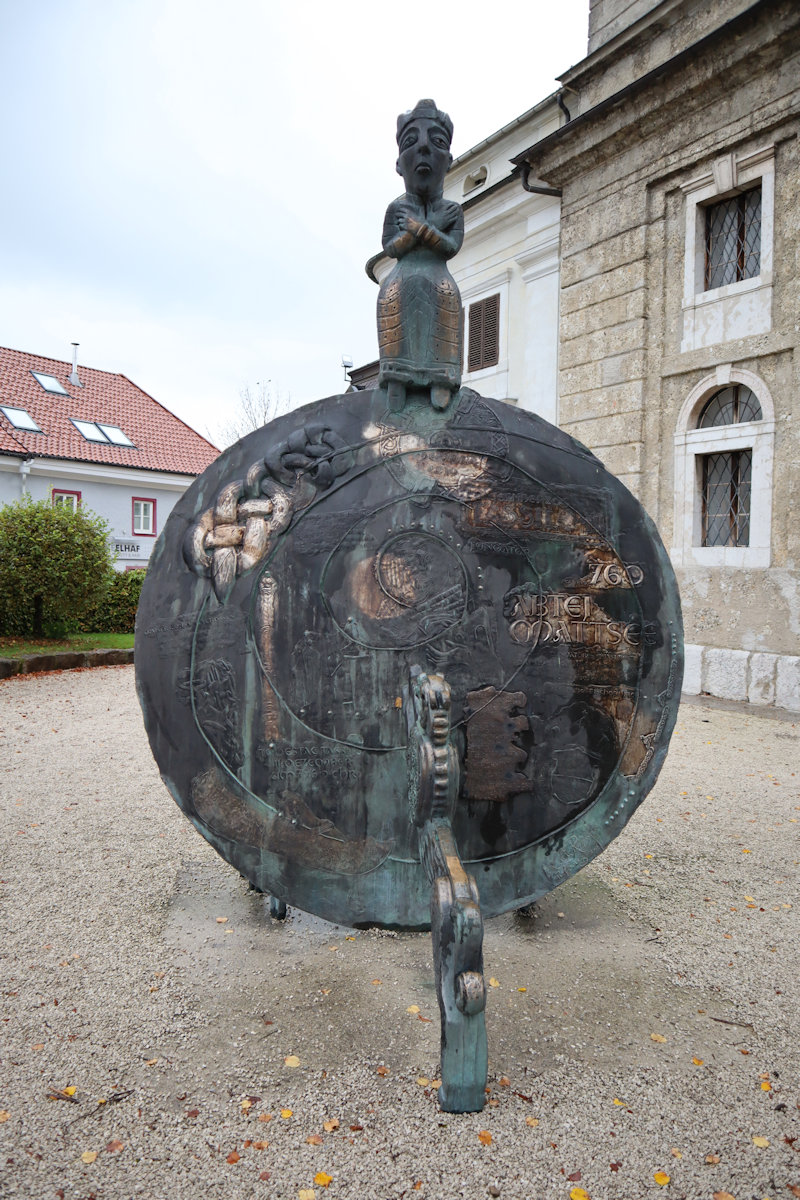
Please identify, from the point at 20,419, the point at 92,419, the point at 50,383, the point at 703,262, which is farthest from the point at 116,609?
the point at 703,262

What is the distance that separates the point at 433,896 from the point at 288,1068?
0.95 metres

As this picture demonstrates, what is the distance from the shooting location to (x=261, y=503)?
3.12 meters

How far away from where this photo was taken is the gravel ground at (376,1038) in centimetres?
220

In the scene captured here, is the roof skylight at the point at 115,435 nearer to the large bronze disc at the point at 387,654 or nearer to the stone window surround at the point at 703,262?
the stone window surround at the point at 703,262

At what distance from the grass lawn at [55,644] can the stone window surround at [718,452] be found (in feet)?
32.2

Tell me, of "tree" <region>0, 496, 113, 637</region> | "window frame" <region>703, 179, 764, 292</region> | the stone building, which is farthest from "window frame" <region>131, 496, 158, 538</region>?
"window frame" <region>703, 179, 764, 292</region>

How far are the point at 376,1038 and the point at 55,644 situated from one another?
12426 mm

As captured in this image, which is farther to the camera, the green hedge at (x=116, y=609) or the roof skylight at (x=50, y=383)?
the roof skylight at (x=50, y=383)

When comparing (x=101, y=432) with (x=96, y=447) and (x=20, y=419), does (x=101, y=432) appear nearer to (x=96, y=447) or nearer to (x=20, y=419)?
(x=96, y=447)

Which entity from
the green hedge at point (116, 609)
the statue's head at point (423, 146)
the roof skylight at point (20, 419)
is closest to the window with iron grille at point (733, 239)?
the statue's head at point (423, 146)

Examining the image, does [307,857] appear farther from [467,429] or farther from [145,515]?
[145,515]

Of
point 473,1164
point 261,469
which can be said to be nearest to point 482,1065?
point 473,1164

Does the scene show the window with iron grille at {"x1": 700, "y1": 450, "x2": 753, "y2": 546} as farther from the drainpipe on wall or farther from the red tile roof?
the drainpipe on wall

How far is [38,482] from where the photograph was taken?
64.6 feet
